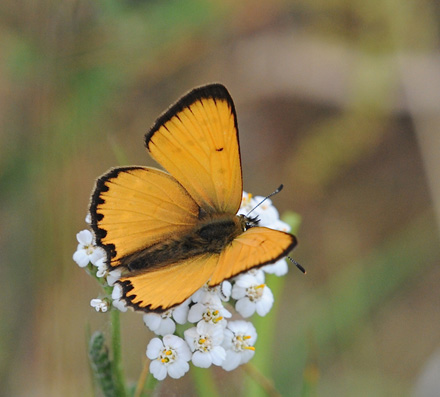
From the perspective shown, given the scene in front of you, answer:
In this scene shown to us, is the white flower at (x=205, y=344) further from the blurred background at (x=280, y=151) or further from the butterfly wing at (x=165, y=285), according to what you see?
the blurred background at (x=280, y=151)

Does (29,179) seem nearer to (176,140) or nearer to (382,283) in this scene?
(176,140)

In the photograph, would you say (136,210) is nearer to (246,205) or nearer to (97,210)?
(97,210)

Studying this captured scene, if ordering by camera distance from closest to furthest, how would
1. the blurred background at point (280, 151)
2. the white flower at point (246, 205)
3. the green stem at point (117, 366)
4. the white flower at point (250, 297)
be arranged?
the green stem at point (117, 366)
the white flower at point (250, 297)
the white flower at point (246, 205)
the blurred background at point (280, 151)

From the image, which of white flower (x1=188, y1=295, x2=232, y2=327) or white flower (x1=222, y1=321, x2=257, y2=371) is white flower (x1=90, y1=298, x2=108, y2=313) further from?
white flower (x1=222, y1=321, x2=257, y2=371)

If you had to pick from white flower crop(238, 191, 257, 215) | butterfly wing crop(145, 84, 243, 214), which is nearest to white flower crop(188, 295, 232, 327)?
butterfly wing crop(145, 84, 243, 214)

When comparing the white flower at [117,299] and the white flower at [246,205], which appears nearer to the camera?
the white flower at [117,299]

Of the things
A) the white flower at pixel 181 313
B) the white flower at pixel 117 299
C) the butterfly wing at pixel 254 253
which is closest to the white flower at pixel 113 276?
the white flower at pixel 117 299

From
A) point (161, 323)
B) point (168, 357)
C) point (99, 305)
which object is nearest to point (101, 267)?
point (99, 305)

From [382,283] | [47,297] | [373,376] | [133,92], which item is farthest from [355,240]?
[47,297]
